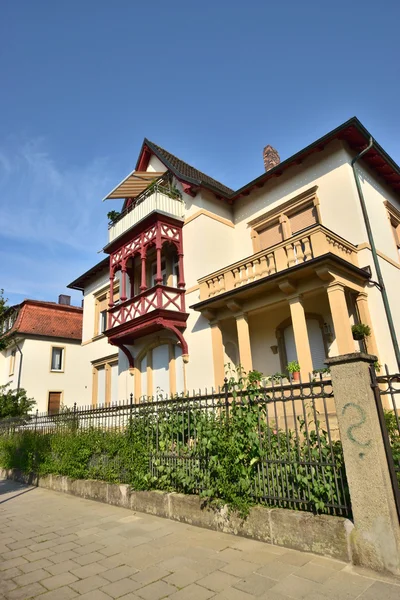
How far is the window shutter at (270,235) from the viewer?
12633 mm

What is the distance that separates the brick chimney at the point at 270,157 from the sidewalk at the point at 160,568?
1398cm

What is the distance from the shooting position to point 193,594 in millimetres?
3229

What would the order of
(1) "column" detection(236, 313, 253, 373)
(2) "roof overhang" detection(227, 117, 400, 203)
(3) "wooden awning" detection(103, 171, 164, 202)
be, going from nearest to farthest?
(2) "roof overhang" detection(227, 117, 400, 203), (1) "column" detection(236, 313, 253, 373), (3) "wooden awning" detection(103, 171, 164, 202)

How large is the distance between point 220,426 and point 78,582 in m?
2.45

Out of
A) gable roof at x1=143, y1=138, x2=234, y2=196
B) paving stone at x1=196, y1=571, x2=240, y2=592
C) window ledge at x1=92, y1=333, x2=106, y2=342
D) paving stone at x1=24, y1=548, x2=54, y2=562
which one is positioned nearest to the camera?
paving stone at x1=196, y1=571, x2=240, y2=592

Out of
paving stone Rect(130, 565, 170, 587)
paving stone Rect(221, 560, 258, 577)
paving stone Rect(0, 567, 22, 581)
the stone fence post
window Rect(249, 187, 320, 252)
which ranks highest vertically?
window Rect(249, 187, 320, 252)

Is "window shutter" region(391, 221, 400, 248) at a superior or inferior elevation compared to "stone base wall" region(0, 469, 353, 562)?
superior

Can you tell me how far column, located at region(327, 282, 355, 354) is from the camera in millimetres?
8820

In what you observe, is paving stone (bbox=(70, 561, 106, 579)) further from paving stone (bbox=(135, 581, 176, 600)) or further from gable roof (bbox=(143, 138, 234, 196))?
gable roof (bbox=(143, 138, 234, 196))

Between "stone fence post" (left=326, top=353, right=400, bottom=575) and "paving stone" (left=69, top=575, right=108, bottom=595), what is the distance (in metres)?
2.47

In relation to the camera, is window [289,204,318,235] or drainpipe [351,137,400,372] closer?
drainpipe [351,137,400,372]

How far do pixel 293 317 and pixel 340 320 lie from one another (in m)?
1.33

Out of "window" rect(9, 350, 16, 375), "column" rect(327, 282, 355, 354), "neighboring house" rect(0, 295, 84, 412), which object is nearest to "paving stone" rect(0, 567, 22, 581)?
"column" rect(327, 282, 355, 354)

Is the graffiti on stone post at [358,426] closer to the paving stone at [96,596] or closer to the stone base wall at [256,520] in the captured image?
the stone base wall at [256,520]
